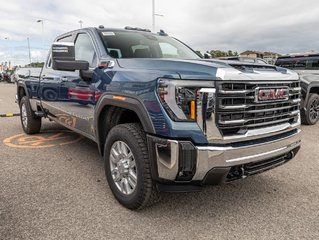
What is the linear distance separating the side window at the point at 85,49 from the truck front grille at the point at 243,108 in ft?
5.82

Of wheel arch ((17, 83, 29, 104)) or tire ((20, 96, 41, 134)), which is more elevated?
wheel arch ((17, 83, 29, 104))

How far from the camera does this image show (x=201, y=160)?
2.52 metres

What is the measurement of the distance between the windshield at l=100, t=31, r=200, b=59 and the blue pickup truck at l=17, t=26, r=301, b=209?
37 millimetres

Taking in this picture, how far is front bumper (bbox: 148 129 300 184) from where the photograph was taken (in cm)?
250

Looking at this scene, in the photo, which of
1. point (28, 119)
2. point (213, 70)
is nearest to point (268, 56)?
point (28, 119)

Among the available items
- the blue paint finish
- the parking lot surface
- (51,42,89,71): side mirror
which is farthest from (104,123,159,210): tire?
(51,42,89,71): side mirror

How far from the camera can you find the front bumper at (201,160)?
2.50 metres

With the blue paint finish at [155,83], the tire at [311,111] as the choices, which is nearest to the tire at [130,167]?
the blue paint finish at [155,83]

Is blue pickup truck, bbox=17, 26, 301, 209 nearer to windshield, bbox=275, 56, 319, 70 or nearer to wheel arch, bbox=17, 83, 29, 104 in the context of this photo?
wheel arch, bbox=17, 83, 29, 104

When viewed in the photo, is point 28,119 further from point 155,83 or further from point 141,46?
point 155,83

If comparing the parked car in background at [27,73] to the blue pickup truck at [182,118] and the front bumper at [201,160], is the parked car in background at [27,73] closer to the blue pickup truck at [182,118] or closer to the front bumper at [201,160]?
the blue pickup truck at [182,118]

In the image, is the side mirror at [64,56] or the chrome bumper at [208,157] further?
the side mirror at [64,56]

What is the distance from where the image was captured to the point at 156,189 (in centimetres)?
287

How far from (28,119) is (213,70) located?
4761 millimetres
